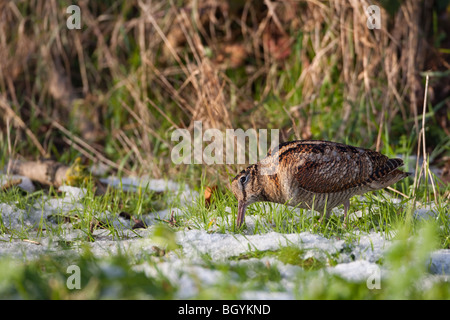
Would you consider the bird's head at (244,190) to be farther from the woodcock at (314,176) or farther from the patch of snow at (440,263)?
the patch of snow at (440,263)

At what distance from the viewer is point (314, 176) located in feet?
12.2

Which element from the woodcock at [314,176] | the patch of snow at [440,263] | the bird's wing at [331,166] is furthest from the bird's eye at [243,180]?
the patch of snow at [440,263]

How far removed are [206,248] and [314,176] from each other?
906mm

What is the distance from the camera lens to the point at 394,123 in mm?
5715

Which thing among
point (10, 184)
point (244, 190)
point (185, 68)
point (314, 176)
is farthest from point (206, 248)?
point (185, 68)

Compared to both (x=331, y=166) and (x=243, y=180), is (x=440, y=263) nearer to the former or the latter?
(x=331, y=166)

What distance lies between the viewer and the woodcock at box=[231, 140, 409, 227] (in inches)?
147

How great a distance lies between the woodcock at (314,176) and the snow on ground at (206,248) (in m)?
0.28

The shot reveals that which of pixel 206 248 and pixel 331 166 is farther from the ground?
pixel 331 166

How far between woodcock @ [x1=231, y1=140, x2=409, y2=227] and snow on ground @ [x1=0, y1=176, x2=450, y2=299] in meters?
0.28

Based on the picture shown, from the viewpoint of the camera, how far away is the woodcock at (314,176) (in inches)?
147

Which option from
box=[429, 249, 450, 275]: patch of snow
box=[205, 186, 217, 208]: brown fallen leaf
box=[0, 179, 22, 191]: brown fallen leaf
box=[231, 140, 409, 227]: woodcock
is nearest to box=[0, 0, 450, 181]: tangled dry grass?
box=[0, 179, 22, 191]: brown fallen leaf

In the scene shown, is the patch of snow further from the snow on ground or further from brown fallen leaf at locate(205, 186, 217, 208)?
brown fallen leaf at locate(205, 186, 217, 208)
